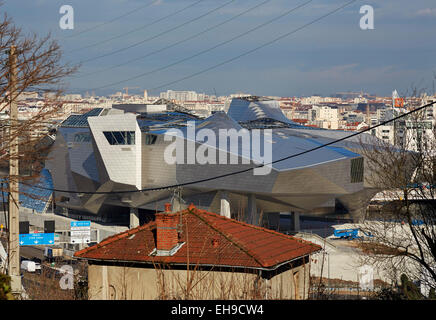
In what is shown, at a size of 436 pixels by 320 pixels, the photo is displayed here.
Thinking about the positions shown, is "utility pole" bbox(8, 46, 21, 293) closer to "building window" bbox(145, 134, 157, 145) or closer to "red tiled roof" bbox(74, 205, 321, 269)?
"red tiled roof" bbox(74, 205, 321, 269)

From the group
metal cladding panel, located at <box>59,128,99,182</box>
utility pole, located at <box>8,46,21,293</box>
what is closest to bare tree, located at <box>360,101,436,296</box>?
utility pole, located at <box>8,46,21,293</box>

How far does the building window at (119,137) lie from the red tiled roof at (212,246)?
36542 millimetres

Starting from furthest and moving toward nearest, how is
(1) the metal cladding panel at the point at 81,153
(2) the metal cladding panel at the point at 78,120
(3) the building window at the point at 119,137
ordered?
1. (2) the metal cladding panel at the point at 78,120
2. (1) the metal cladding panel at the point at 81,153
3. (3) the building window at the point at 119,137

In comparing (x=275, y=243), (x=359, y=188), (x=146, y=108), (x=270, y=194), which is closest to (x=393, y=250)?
(x=275, y=243)

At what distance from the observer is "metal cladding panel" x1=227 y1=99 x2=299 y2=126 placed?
68.2 m

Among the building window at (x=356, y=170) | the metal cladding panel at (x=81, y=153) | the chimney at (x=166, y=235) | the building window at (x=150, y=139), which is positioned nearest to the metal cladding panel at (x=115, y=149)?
the building window at (x=150, y=139)

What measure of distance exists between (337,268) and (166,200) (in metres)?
16.1

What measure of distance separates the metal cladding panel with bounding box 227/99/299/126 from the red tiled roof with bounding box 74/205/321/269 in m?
50.2

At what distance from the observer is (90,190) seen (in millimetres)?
60188

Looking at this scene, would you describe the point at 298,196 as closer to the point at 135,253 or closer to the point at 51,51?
the point at 135,253

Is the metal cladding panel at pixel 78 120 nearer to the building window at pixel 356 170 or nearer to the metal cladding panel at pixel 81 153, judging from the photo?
the metal cladding panel at pixel 81 153

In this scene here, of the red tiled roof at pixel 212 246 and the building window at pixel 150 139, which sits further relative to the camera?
the building window at pixel 150 139

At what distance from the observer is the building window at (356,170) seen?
52.1 meters

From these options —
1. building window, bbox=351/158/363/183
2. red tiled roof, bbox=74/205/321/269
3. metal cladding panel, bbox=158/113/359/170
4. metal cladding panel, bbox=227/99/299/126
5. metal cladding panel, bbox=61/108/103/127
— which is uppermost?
metal cladding panel, bbox=227/99/299/126
